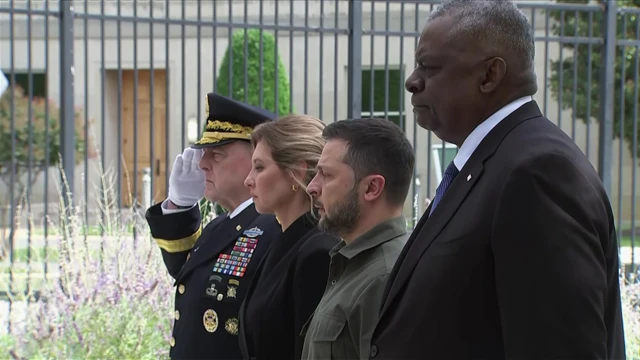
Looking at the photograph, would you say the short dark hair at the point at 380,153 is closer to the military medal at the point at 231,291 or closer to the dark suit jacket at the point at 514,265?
the dark suit jacket at the point at 514,265

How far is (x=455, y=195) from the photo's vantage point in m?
1.56

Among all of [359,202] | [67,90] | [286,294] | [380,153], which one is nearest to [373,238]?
[359,202]

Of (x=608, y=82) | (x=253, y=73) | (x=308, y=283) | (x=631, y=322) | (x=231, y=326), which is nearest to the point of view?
(x=308, y=283)

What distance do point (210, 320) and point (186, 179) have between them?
0.65m

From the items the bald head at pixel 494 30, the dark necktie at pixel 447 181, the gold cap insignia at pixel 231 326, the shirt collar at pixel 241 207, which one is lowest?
the gold cap insignia at pixel 231 326

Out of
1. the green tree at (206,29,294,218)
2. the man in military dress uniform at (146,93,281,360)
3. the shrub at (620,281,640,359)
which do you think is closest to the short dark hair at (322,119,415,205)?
the man in military dress uniform at (146,93,281,360)

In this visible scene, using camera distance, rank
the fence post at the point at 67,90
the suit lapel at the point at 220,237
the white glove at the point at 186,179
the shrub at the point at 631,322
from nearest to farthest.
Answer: the suit lapel at the point at 220,237, the white glove at the point at 186,179, the shrub at the point at 631,322, the fence post at the point at 67,90

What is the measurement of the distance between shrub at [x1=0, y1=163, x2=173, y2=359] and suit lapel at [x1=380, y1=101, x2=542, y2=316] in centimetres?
295

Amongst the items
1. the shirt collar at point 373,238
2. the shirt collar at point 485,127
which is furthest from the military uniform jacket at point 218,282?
the shirt collar at point 485,127

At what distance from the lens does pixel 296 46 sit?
14.1 m

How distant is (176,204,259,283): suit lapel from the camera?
2.73 m

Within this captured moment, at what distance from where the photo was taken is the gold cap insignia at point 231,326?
2559mm

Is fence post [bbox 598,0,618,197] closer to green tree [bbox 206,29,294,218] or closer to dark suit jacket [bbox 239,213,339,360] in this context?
green tree [bbox 206,29,294,218]

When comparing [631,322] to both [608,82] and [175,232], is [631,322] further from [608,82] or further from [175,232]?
[175,232]
